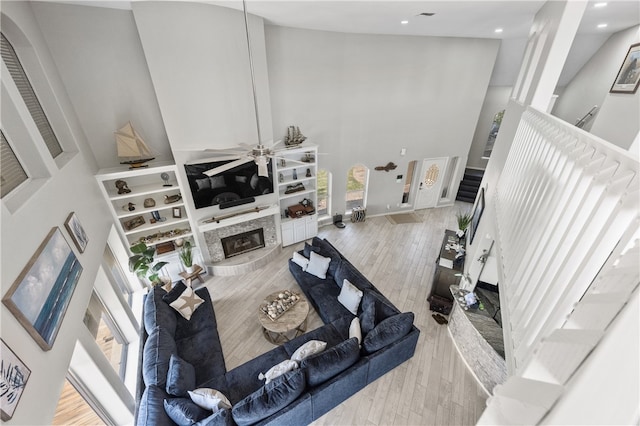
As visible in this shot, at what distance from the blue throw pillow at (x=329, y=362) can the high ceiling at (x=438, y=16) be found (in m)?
4.69

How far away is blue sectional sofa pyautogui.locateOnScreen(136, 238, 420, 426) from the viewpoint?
9.34ft

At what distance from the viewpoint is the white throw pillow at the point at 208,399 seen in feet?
9.62

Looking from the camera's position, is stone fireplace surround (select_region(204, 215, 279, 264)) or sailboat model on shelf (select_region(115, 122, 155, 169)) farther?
stone fireplace surround (select_region(204, 215, 279, 264))

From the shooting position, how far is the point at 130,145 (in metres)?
4.07

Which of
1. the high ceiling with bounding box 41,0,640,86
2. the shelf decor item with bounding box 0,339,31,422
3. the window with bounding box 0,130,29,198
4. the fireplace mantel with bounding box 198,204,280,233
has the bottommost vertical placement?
the fireplace mantel with bounding box 198,204,280,233

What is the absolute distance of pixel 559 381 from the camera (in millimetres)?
800

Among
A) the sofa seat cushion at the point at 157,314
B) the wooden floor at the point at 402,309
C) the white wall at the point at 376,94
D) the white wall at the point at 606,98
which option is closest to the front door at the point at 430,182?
the white wall at the point at 376,94

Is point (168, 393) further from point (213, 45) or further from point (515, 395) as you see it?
point (213, 45)

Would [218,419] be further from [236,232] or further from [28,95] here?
[28,95]

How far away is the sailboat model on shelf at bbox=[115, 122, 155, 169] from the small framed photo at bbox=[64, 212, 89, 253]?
151 centimetres

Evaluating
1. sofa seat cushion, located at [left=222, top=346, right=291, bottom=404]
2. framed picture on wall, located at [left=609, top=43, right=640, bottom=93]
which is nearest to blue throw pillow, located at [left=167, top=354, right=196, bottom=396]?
sofa seat cushion, located at [left=222, top=346, right=291, bottom=404]

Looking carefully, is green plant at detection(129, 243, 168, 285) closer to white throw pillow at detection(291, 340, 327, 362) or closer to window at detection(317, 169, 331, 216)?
white throw pillow at detection(291, 340, 327, 362)

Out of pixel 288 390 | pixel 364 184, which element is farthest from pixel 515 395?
pixel 364 184

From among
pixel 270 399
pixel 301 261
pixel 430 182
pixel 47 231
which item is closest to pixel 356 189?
pixel 430 182
